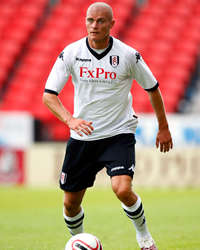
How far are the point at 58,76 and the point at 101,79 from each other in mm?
395

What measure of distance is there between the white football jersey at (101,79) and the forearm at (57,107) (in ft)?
0.22

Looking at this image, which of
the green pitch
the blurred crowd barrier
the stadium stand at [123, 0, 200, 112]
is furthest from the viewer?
the stadium stand at [123, 0, 200, 112]

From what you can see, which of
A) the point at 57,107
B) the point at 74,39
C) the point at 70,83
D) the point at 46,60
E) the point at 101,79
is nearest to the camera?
the point at 57,107

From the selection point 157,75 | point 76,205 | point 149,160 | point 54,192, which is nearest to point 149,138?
point 149,160

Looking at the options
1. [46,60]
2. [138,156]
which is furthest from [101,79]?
[46,60]

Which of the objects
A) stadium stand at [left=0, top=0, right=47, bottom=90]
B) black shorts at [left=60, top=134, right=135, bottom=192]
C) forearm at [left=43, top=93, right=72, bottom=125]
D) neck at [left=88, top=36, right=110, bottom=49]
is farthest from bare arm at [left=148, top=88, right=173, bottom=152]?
stadium stand at [left=0, top=0, right=47, bottom=90]

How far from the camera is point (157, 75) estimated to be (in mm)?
19062

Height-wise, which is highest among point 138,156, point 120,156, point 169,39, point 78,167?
point 169,39

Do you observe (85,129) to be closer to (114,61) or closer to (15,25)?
(114,61)

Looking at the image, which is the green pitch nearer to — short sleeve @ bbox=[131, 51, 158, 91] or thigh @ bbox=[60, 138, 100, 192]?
thigh @ bbox=[60, 138, 100, 192]

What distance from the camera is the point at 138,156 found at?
15266mm

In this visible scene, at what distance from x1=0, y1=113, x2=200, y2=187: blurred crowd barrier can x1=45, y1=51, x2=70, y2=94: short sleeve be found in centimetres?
989

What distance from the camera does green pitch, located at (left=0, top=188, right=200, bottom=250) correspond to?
6.34 m

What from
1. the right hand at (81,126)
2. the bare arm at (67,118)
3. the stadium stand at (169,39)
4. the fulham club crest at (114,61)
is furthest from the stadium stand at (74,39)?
the right hand at (81,126)
